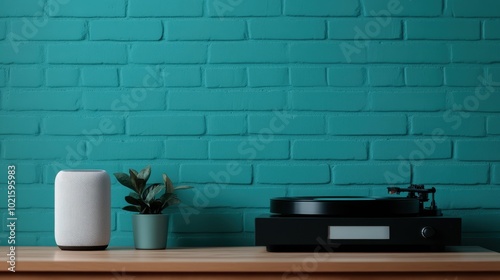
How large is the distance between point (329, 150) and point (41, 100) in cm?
94

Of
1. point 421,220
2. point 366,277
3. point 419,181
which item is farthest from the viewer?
point 419,181

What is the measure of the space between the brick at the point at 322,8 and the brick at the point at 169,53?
31cm

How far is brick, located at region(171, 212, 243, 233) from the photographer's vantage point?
2.38m

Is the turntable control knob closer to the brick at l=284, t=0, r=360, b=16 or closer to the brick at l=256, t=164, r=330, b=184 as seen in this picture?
the brick at l=256, t=164, r=330, b=184

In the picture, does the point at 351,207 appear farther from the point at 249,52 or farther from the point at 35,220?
the point at 35,220

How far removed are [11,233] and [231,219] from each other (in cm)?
70

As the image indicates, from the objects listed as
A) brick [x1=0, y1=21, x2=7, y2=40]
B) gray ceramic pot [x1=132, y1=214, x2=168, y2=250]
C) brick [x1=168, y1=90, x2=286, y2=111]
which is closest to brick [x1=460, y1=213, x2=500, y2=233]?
brick [x1=168, y1=90, x2=286, y2=111]

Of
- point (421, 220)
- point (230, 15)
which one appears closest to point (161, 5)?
point (230, 15)

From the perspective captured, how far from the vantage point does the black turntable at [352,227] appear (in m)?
2.00

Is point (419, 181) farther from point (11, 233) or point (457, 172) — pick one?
point (11, 233)

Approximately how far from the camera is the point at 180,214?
94.0 inches

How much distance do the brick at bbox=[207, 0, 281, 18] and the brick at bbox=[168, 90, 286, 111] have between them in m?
0.25

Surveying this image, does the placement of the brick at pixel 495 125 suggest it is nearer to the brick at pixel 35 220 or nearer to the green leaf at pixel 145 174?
the green leaf at pixel 145 174

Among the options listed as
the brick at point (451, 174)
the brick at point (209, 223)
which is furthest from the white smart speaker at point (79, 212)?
the brick at point (451, 174)
